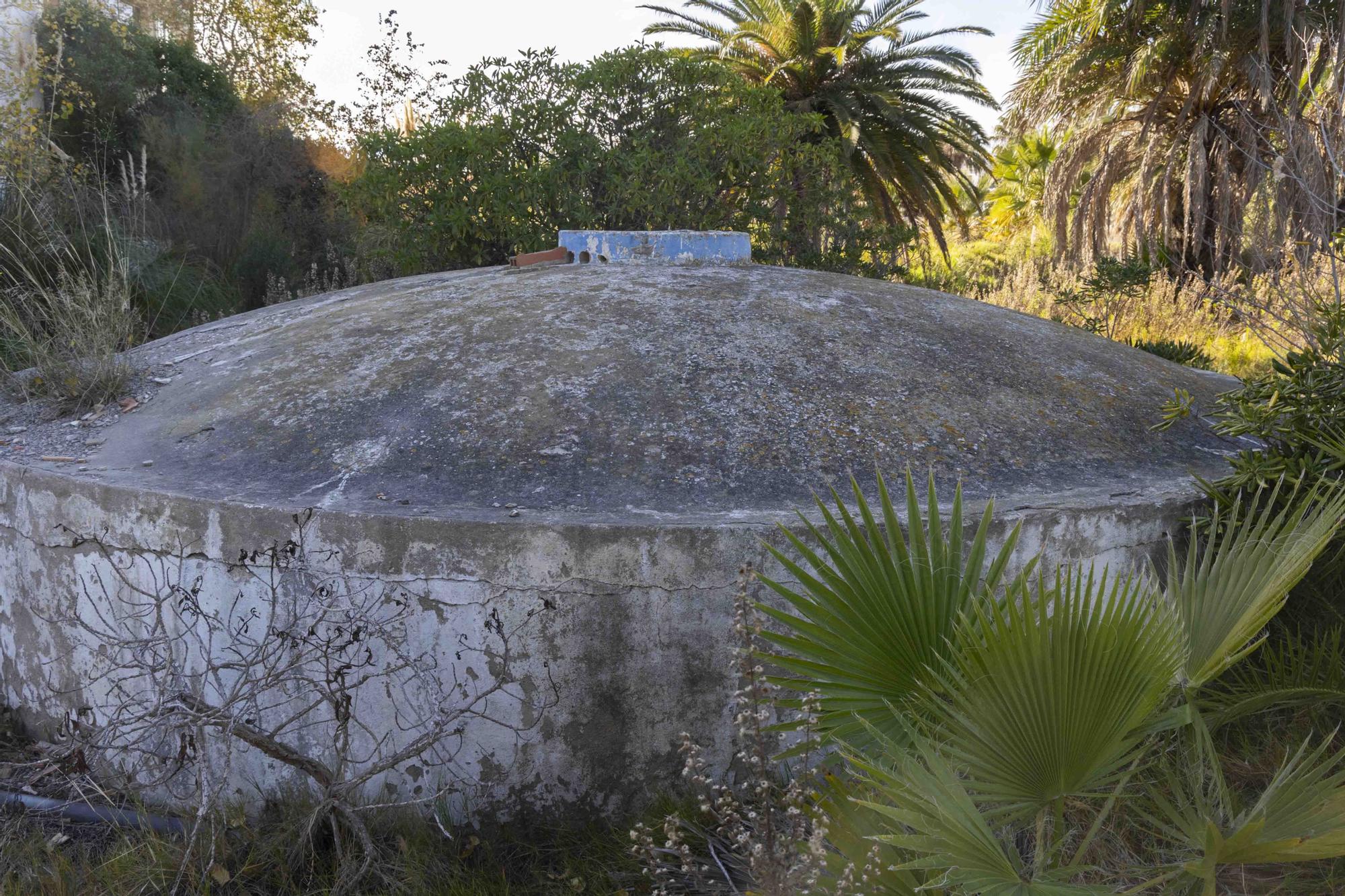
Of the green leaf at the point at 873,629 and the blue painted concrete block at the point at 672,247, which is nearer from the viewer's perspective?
the green leaf at the point at 873,629

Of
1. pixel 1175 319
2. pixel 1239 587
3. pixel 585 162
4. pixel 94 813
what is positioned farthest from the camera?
pixel 1175 319

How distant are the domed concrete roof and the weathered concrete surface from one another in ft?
0.04

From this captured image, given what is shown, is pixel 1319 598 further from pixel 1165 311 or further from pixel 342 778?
pixel 1165 311

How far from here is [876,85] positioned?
40.6 ft

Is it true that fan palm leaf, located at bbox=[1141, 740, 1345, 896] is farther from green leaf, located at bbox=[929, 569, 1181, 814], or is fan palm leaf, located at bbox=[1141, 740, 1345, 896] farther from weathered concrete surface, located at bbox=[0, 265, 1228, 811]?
weathered concrete surface, located at bbox=[0, 265, 1228, 811]

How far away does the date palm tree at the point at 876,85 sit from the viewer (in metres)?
12.0

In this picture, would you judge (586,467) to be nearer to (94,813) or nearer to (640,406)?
(640,406)

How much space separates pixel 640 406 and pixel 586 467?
0.39m

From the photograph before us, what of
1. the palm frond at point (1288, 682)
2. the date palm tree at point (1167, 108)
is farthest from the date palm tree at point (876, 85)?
the palm frond at point (1288, 682)

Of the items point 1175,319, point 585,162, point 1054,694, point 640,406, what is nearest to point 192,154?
point 585,162

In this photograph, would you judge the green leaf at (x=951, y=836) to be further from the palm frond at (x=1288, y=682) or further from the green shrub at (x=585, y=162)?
the green shrub at (x=585, y=162)

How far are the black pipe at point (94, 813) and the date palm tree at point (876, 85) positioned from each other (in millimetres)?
10545

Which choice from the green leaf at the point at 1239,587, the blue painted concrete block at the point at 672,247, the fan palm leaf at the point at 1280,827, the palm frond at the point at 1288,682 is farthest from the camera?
the blue painted concrete block at the point at 672,247

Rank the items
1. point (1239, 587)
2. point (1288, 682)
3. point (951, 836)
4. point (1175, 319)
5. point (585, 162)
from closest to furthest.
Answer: point (951, 836) < point (1239, 587) < point (1288, 682) < point (585, 162) < point (1175, 319)
